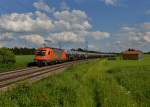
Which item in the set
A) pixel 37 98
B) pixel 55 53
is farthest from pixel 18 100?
pixel 55 53

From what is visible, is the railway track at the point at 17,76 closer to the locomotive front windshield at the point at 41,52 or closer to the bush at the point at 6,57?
the bush at the point at 6,57

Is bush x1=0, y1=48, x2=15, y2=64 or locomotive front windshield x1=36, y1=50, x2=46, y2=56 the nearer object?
bush x1=0, y1=48, x2=15, y2=64

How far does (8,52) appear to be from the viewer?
60.4 meters

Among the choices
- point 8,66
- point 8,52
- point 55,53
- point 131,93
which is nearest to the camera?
point 131,93

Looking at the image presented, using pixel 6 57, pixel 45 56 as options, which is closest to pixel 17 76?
pixel 6 57

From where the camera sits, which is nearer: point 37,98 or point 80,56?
point 37,98

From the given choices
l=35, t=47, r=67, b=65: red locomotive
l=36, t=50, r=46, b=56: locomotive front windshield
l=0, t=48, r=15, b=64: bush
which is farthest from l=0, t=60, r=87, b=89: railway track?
l=36, t=50, r=46, b=56: locomotive front windshield

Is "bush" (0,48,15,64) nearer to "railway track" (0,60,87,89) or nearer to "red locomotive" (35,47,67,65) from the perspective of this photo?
"red locomotive" (35,47,67,65)

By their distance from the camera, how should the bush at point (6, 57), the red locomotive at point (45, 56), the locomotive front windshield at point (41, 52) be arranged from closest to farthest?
the bush at point (6, 57) < the red locomotive at point (45, 56) < the locomotive front windshield at point (41, 52)

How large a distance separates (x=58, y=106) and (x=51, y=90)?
284 cm

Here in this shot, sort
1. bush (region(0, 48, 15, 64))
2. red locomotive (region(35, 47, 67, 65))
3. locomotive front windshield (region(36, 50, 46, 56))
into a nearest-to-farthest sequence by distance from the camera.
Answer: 1. bush (region(0, 48, 15, 64))
2. red locomotive (region(35, 47, 67, 65))
3. locomotive front windshield (region(36, 50, 46, 56))

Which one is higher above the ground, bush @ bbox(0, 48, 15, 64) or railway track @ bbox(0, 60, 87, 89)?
bush @ bbox(0, 48, 15, 64)

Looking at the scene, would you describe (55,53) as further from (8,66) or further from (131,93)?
(131,93)

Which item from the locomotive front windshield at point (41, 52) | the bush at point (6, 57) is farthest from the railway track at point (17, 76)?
the locomotive front windshield at point (41, 52)
